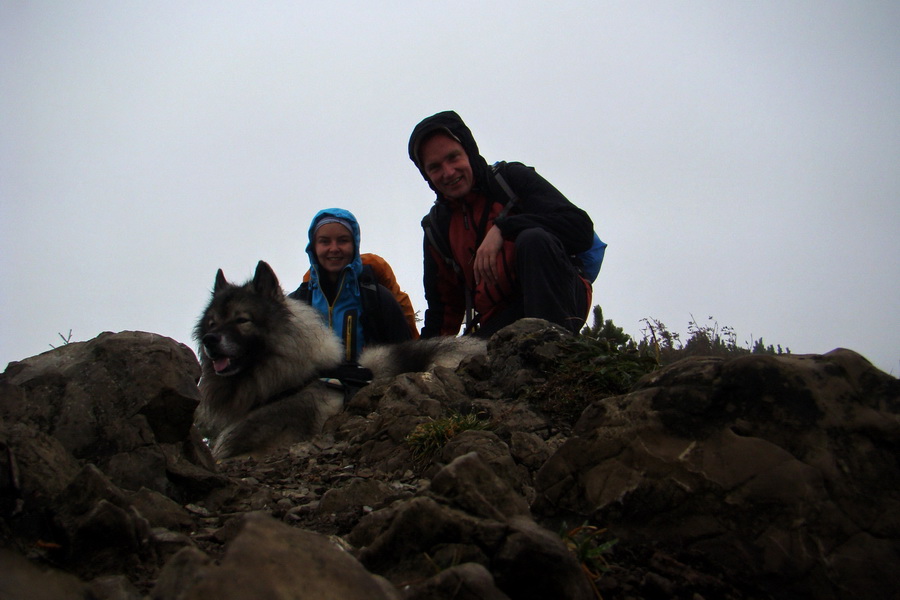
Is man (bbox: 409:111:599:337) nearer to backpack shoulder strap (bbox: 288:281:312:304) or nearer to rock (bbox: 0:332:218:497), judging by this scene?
backpack shoulder strap (bbox: 288:281:312:304)

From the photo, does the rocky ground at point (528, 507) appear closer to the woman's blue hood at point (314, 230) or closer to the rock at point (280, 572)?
the rock at point (280, 572)

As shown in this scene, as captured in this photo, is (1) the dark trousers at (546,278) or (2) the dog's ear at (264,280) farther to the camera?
(2) the dog's ear at (264,280)

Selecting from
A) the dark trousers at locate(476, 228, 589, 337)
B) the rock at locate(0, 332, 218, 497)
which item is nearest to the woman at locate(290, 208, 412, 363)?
the dark trousers at locate(476, 228, 589, 337)

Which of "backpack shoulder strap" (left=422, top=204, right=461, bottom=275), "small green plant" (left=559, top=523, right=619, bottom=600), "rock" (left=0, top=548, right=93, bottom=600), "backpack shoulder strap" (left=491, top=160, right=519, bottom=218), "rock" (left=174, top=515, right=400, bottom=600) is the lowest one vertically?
"small green plant" (left=559, top=523, right=619, bottom=600)

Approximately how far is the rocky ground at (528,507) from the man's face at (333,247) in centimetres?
480

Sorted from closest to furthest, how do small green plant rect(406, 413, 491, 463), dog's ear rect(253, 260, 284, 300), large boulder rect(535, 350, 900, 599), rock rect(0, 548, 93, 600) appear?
rock rect(0, 548, 93, 600) → large boulder rect(535, 350, 900, 599) → small green plant rect(406, 413, 491, 463) → dog's ear rect(253, 260, 284, 300)

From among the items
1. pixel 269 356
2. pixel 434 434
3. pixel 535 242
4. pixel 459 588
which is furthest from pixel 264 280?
pixel 459 588

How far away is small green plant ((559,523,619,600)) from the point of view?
1.84m

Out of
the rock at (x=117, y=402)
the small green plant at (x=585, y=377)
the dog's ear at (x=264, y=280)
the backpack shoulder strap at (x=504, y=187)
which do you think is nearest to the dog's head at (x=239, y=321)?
the dog's ear at (x=264, y=280)

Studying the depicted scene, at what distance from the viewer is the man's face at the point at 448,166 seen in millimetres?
6624

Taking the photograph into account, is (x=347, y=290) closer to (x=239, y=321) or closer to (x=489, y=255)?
(x=239, y=321)

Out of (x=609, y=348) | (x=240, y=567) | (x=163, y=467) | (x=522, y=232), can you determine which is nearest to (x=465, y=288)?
(x=522, y=232)

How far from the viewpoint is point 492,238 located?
20.3 feet

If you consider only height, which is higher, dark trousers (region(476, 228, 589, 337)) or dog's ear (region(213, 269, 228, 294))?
dog's ear (region(213, 269, 228, 294))
